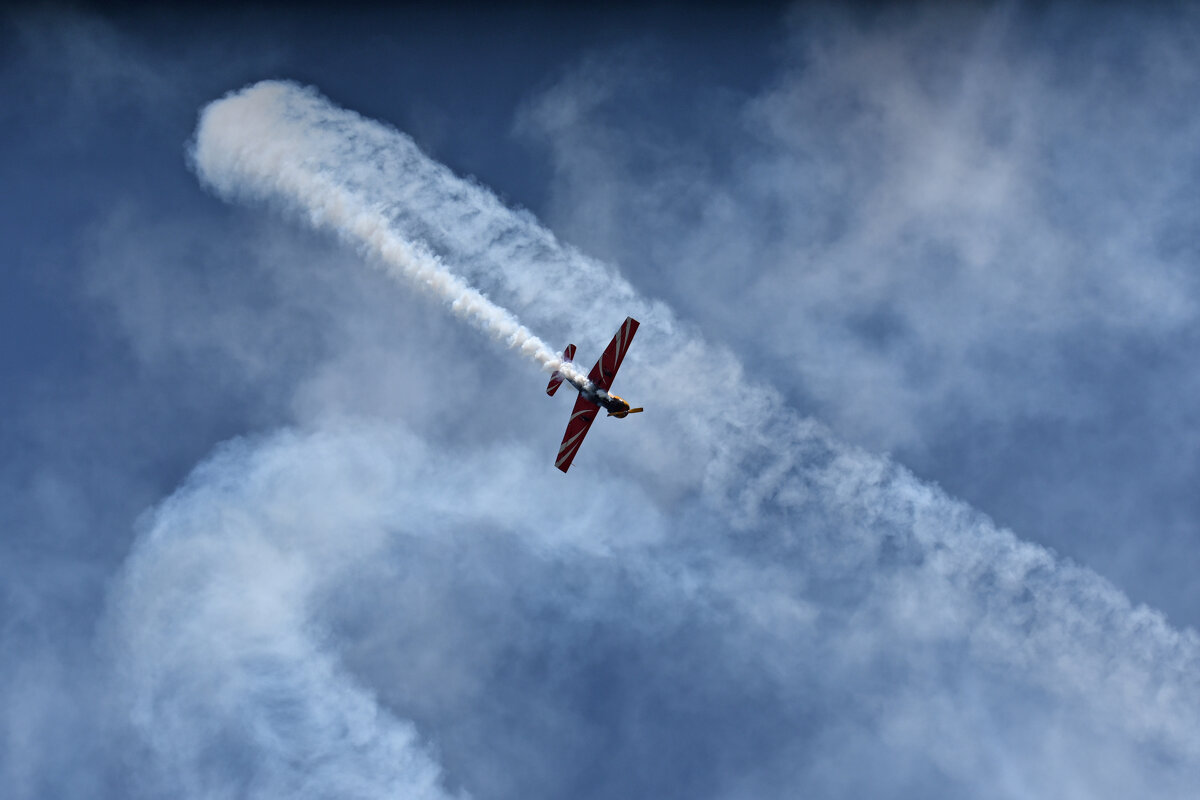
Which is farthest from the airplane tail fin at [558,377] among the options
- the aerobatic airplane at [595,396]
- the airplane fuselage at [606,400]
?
the airplane fuselage at [606,400]

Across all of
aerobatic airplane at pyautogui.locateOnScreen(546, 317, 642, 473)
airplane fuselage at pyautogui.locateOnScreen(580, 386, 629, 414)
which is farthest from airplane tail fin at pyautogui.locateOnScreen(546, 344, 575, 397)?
airplane fuselage at pyautogui.locateOnScreen(580, 386, 629, 414)

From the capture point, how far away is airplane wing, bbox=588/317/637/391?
7481 centimetres

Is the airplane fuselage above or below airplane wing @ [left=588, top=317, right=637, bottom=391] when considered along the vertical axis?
below

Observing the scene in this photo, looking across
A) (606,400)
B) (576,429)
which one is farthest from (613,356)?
(576,429)

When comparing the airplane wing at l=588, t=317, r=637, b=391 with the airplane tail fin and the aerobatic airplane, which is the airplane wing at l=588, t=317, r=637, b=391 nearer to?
the aerobatic airplane

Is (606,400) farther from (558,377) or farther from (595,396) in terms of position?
(558,377)

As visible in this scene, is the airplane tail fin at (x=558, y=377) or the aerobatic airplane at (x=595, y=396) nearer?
the aerobatic airplane at (x=595, y=396)

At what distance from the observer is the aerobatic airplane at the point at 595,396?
247 ft

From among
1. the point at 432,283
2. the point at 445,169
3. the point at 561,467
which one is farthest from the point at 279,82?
the point at 561,467

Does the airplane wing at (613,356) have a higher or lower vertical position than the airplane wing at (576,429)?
higher

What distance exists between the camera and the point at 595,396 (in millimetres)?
76562

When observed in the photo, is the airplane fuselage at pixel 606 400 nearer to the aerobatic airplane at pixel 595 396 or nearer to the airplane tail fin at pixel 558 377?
the aerobatic airplane at pixel 595 396

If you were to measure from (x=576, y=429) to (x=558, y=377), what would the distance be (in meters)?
3.69

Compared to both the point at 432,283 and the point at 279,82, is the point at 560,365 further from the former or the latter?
the point at 279,82
